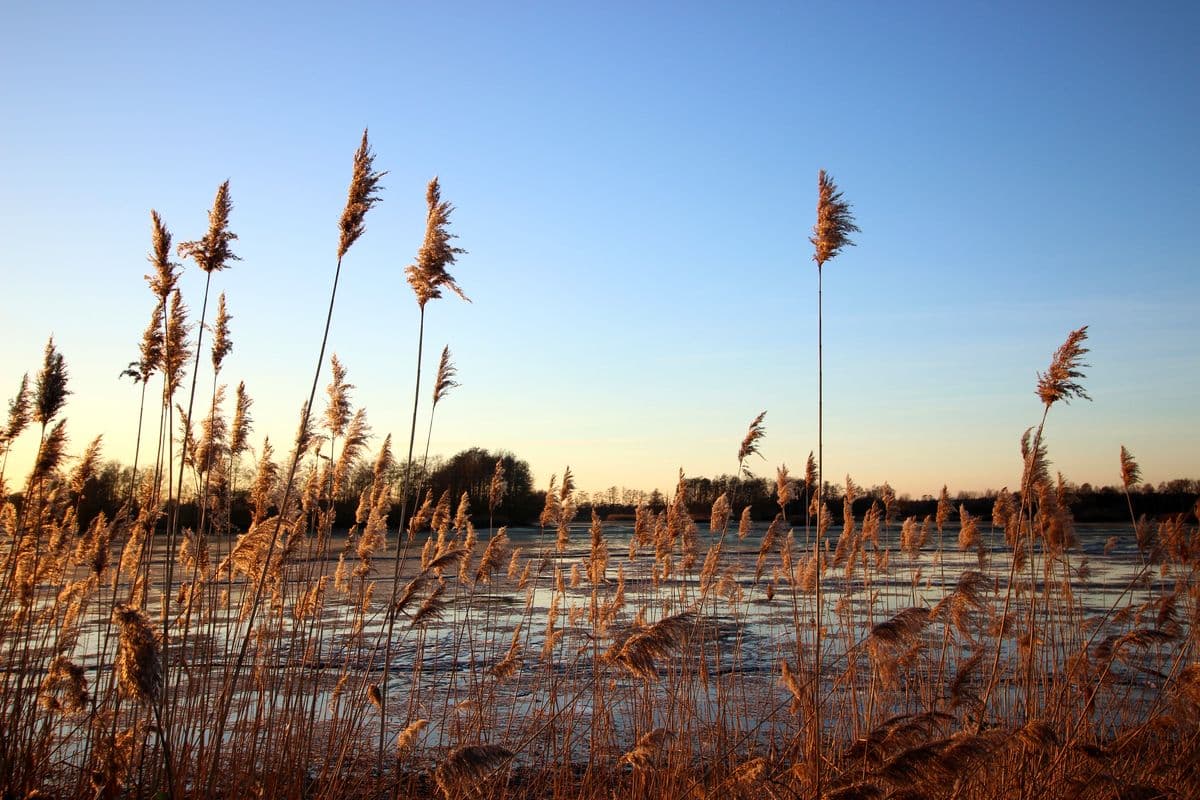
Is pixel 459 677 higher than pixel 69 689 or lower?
lower

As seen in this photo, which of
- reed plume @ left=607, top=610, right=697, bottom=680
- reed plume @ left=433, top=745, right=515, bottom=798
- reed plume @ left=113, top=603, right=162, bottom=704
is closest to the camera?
reed plume @ left=113, top=603, right=162, bottom=704

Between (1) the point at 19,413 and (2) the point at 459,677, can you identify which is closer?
(1) the point at 19,413

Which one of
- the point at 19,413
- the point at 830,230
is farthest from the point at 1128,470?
the point at 19,413

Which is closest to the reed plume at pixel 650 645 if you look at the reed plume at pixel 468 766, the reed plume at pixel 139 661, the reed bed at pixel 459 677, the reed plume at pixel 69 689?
the reed bed at pixel 459 677

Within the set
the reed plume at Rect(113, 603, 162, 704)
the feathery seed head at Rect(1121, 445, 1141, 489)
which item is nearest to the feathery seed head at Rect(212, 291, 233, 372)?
the reed plume at Rect(113, 603, 162, 704)

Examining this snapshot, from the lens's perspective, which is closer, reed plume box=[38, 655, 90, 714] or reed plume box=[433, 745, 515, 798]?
reed plume box=[433, 745, 515, 798]

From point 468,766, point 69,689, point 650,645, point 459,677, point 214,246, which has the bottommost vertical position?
point 459,677

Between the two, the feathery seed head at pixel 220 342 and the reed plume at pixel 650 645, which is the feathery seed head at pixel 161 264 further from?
the reed plume at pixel 650 645

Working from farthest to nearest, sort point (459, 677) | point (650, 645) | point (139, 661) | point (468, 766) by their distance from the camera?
1. point (459, 677)
2. point (650, 645)
3. point (468, 766)
4. point (139, 661)

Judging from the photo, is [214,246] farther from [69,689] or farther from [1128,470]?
[1128,470]

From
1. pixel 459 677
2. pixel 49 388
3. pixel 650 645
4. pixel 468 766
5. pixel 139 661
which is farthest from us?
pixel 459 677

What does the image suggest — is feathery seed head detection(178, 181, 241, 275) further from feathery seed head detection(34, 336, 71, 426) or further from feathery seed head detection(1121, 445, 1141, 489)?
feathery seed head detection(1121, 445, 1141, 489)

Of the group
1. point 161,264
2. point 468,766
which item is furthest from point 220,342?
point 468,766

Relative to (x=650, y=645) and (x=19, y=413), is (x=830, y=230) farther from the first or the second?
(x=19, y=413)
